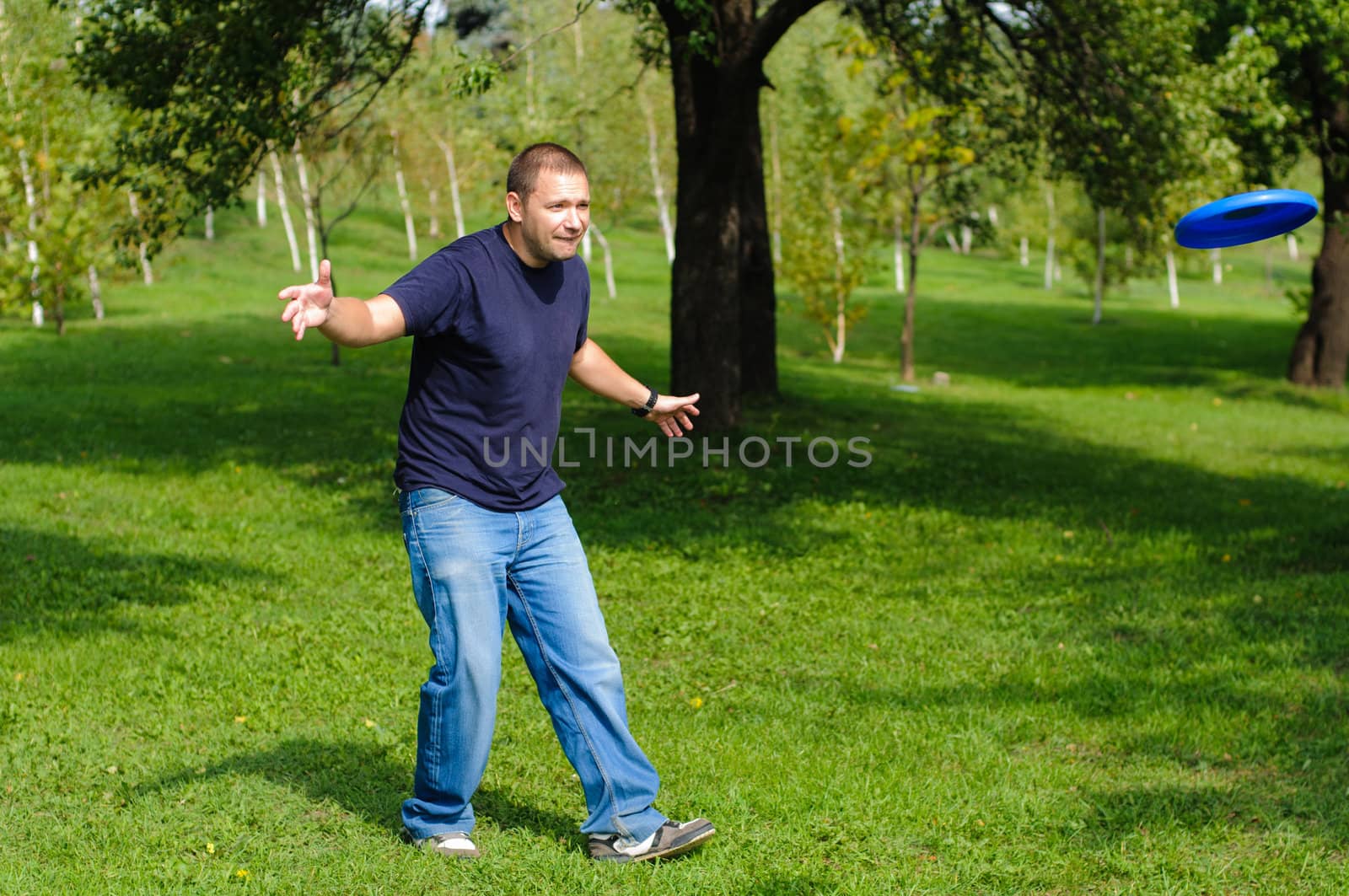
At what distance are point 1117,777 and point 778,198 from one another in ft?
143

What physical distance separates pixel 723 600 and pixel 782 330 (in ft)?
94.7

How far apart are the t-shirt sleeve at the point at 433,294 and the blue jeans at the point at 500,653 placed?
0.52 m

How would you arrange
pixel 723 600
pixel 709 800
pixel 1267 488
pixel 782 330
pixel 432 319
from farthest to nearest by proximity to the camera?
pixel 782 330 < pixel 1267 488 < pixel 723 600 < pixel 709 800 < pixel 432 319

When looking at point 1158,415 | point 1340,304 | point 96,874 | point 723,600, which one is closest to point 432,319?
point 96,874

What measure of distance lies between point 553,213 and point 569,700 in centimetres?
152

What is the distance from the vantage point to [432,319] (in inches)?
153

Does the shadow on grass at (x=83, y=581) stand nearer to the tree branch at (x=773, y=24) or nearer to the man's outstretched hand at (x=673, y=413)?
the man's outstretched hand at (x=673, y=413)

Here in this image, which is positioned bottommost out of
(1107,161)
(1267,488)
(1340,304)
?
(1267,488)

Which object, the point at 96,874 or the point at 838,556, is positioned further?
the point at 838,556

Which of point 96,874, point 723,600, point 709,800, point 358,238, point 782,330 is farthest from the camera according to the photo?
point 358,238

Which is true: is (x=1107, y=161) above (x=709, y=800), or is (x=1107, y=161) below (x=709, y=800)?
above

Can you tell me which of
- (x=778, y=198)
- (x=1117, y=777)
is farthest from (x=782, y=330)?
(x=1117, y=777)

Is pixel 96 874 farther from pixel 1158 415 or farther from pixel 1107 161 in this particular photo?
pixel 1158 415
